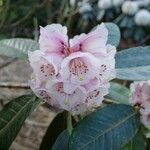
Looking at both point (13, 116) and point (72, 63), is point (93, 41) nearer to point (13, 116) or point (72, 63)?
point (72, 63)

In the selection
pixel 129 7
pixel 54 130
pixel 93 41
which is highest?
pixel 93 41

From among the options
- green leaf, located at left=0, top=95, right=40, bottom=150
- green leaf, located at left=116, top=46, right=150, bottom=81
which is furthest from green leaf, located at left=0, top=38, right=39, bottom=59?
green leaf, located at left=116, top=46, right=150, bottom=81

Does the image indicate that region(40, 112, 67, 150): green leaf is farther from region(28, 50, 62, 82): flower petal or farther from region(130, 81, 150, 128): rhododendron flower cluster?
region(28, 50, 62, 82): flower petal

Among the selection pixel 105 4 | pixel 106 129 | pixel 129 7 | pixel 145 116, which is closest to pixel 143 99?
pixel 145 116

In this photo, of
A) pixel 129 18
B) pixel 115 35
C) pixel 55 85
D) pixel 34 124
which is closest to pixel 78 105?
pixel 55 85

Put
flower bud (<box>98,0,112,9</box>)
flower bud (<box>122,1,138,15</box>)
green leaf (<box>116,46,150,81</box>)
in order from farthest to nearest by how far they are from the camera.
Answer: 1. flower bud (<box>98,0,112,9</box>)
2. flower bud (<box>122,1,138,15</box>)
3. green leaf (<box>116,46,150,81</box>)
